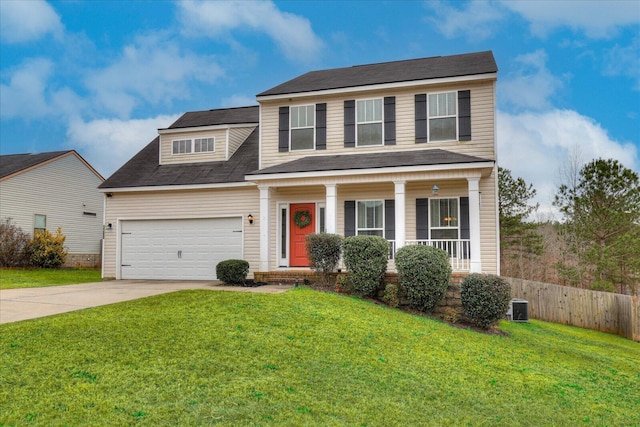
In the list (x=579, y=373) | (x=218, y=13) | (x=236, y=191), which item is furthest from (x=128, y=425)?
(x=218, y=13)

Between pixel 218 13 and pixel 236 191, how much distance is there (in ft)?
34.0

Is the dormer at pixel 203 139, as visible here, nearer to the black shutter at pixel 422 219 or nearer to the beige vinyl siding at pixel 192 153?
the beige vinyl siding at pixel 192 153

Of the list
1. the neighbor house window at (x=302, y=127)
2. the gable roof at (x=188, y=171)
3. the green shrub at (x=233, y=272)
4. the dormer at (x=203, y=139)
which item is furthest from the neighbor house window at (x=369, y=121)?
the green shrub at (x=233, y=272)

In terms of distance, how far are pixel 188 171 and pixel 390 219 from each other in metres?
7.00

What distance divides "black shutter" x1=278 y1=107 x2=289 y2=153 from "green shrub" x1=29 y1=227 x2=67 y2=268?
45.3 ft

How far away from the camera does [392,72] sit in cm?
1424

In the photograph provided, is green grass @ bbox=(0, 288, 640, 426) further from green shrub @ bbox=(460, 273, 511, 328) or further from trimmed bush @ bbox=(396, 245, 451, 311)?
trimmed bush @ bbox=(396, 245, 451, 311)

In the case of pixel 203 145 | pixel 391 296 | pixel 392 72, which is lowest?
pixel 391 296

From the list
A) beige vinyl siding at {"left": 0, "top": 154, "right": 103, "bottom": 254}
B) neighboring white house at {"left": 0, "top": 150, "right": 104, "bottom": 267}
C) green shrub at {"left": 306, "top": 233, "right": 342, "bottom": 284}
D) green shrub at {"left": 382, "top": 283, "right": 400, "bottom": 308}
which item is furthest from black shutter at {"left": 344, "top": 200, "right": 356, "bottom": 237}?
beige vinyl siding at {"left": 0, "top": 154, "right": 103, "bottom": 254}

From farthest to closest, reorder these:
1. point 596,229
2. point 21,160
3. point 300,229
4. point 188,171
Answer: point 21,160
point 596,229
point 188,171
point 300,229

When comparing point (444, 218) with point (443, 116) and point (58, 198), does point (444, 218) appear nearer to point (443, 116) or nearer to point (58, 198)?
point (443, 116)

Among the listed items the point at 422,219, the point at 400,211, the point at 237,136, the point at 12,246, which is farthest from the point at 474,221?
the point at 12,246

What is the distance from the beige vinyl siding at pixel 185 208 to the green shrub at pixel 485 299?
21.9 feet

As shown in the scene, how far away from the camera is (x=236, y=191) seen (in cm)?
1429
